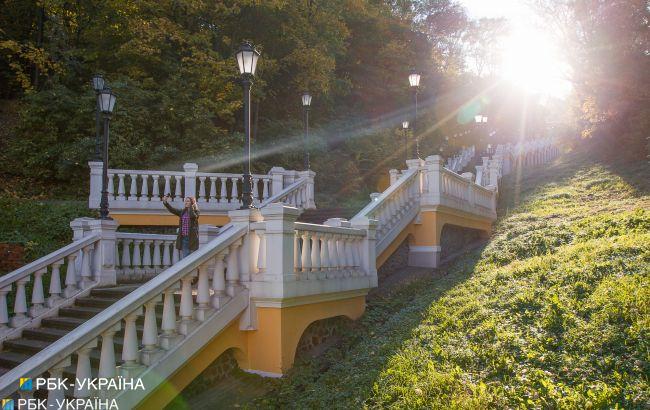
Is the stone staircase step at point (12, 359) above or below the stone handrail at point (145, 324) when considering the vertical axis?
below

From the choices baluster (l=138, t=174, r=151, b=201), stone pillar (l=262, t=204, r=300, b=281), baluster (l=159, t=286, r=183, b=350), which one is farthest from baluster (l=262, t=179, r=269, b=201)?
baluster (l=159, t=286, r=183, b=350)

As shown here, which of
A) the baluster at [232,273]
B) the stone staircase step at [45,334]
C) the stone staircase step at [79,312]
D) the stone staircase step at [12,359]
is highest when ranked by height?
the baluster at [232,273]

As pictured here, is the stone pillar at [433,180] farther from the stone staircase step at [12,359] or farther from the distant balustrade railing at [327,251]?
the stone staircase step at [12,359]

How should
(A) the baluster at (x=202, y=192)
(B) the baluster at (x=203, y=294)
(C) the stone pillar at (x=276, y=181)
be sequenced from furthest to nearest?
1. (C) the stone pillar at (x=276, y=181)
2. (A) the baluster at (x=202, y=192)
3. (B) the baluster at (x=203, y=294)

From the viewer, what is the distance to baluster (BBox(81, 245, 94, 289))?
9211 millimetres

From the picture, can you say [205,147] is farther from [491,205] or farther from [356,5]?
[356,5]

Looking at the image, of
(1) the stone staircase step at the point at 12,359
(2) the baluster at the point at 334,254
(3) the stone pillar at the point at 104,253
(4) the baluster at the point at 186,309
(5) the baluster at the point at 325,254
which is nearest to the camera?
(4) the baluster at the point at 186,309

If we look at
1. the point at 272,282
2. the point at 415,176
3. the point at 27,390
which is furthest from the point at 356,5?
the point at 27,390

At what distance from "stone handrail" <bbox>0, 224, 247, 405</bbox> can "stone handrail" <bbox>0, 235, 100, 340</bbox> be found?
9.40ft

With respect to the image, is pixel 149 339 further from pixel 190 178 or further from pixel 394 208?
pixel 190 178

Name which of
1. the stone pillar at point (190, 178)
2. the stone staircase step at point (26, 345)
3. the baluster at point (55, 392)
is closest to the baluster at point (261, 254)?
the baluster at point (55, 392)

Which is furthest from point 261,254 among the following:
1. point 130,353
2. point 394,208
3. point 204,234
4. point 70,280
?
point 394,208

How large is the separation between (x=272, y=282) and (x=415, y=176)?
6.52m

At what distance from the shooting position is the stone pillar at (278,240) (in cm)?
683
